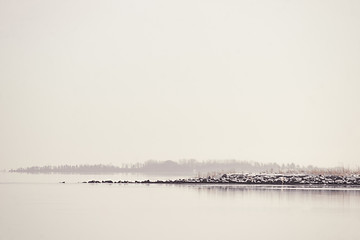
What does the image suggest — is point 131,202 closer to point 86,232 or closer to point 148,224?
point 148,224

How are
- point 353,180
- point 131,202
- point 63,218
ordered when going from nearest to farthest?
point 63,218
point 131,202
point 353,180

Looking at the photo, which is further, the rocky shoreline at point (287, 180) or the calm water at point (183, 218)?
the rocky shoreline at point (287, 180)

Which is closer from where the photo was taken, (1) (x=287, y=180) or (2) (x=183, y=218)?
(2) (x=183, y=218)

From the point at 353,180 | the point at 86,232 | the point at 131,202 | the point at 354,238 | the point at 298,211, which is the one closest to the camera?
the point at 354,238

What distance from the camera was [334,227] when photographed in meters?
36.2

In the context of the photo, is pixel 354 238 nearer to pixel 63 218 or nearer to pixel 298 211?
pixel 298 211

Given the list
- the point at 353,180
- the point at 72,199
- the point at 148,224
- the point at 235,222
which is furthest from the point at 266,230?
the point at 353,180

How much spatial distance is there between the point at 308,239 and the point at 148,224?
992cm

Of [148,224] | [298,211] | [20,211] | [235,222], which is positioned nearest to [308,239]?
[235,222]

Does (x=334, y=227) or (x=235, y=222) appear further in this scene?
(x=235, y=222)

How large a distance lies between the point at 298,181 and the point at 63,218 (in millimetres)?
57131

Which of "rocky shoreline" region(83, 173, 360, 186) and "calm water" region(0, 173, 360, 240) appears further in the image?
"rocky shoreline" region(83, 173, 360, 186)

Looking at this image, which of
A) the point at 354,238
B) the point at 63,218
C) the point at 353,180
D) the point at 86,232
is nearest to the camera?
the point at 354,238

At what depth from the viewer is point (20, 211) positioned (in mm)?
46125
